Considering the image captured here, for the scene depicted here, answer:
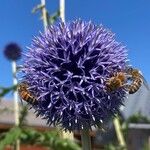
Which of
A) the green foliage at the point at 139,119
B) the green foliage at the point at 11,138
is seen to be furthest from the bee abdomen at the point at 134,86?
the green foliage at the point at 139,119

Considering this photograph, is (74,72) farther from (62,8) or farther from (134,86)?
(62,8)

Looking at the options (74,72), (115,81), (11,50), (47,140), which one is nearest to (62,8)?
(47,140)

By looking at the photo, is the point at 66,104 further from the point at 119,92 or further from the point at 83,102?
the point at 119,92

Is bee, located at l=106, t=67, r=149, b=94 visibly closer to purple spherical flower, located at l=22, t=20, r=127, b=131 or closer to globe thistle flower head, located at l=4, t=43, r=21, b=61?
purple spherical flower, located at l=22, t=20, r=127, b=131

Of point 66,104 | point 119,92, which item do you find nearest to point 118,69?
point 119,92

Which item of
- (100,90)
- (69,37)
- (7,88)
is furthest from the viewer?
(7,88)

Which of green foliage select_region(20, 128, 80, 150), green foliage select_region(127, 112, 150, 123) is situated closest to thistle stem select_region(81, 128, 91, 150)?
green foliage select_region(20, 128, 80, 150)

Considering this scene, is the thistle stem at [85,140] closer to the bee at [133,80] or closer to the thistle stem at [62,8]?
the bee at [133,80]
